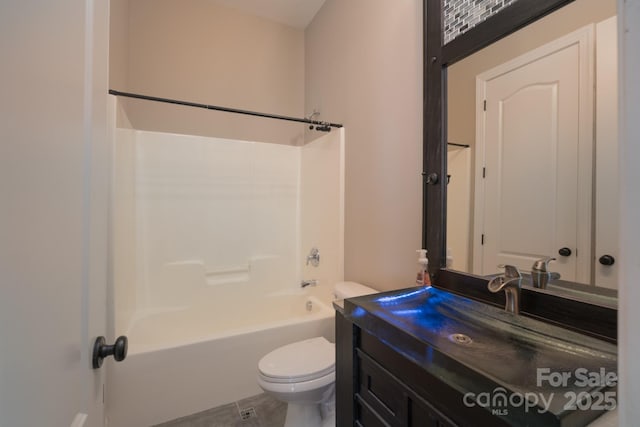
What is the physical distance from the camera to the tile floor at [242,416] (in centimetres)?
168

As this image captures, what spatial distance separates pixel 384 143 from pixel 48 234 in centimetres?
162

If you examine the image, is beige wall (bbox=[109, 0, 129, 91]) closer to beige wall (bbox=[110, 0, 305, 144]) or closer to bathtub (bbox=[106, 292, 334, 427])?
beige wall (bbox=[110, 0, 305, 144])

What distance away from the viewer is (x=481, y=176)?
1165 mm

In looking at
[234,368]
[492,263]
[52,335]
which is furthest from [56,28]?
[234,368]

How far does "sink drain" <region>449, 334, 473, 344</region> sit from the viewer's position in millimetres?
861

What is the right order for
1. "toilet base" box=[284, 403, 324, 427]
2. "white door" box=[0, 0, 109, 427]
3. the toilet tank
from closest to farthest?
1. "white door" box=[0, 0, 109, 427]
2. "toilet base" box=[284, 403, 324, 427]
3. the toilet tank

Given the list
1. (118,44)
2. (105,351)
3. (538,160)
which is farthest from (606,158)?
(118,44)

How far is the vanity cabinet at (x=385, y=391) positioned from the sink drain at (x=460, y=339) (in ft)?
0.60

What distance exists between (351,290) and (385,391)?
0.95 m

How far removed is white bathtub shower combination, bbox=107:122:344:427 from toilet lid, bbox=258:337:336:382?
361 millimetres

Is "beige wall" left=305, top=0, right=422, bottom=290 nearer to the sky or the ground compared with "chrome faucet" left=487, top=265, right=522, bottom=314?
nearer to the sky

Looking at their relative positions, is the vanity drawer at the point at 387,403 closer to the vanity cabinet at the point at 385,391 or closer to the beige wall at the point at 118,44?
the vanity cabinet at the point at 385,391

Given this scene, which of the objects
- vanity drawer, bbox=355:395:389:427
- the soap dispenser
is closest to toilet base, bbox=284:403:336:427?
vanity drawer, bbox=355:395:389:427

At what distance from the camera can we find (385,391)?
0.90m
